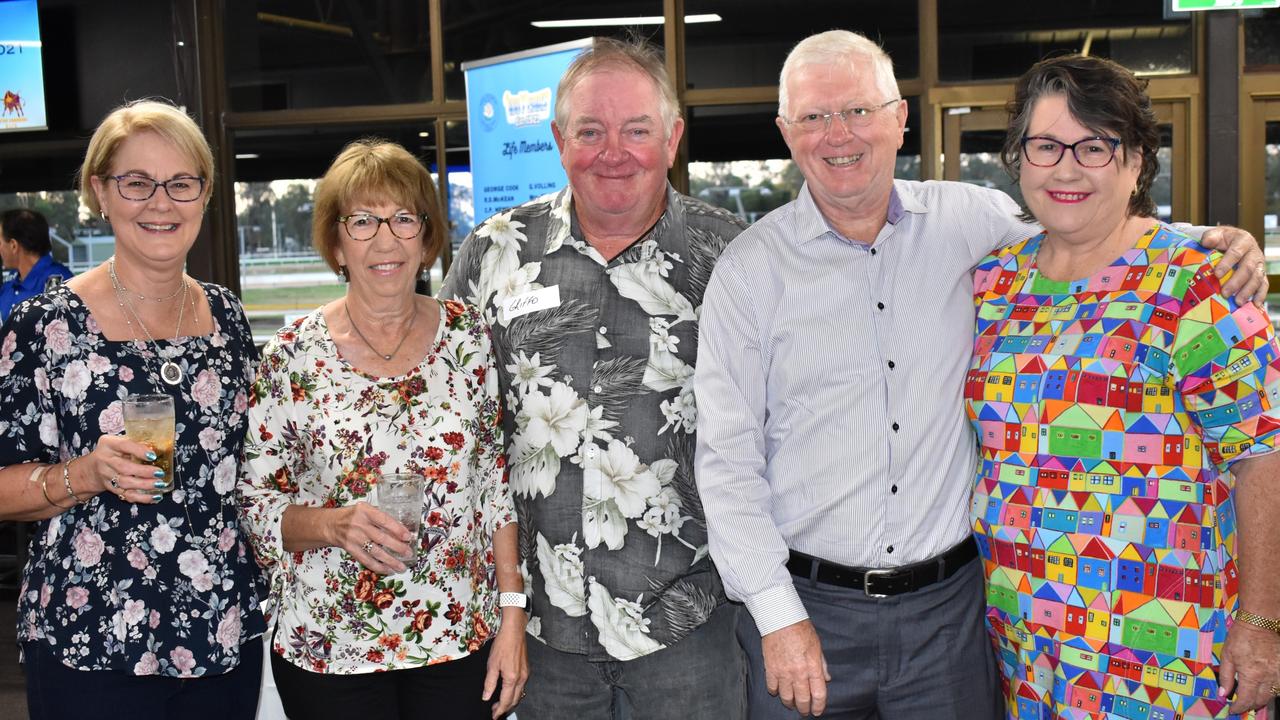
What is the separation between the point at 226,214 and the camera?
7.17 metres

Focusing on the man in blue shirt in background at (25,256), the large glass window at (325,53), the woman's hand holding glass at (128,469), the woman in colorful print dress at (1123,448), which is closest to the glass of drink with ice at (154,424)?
the woman's hand holding glass at (128,469)

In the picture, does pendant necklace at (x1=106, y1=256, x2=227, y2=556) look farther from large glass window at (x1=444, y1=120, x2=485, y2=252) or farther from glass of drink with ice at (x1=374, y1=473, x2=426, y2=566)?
large glass window at (x1=444, y1=120, x2=485, y2=252)

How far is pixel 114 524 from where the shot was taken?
79.1 inches

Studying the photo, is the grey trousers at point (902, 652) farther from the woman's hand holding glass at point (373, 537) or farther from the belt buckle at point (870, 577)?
the woman's hand holding glass at point (373, 537)

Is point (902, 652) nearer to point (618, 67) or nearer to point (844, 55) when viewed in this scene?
point (844, 55)

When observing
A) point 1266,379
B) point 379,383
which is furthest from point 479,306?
point 1266,379

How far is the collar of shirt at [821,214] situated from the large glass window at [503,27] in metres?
4.84

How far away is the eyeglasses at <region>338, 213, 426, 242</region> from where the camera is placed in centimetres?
207

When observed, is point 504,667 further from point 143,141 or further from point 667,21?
point 667,21

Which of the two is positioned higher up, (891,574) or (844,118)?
(844,118)

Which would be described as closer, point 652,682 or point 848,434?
point 848,434

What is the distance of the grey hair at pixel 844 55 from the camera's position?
2096 millimetres

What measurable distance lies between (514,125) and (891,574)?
3821 millimetres

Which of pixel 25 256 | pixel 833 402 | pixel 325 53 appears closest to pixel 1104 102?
pixel 833 402
